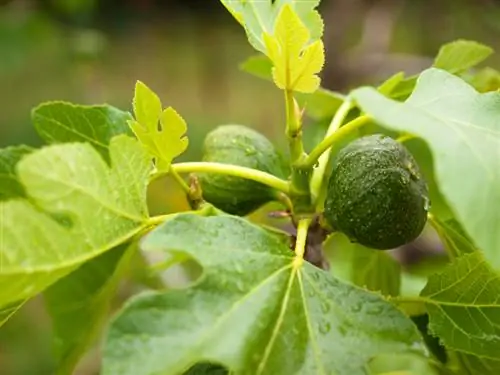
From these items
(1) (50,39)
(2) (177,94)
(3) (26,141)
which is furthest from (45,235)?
(2) (177,94)

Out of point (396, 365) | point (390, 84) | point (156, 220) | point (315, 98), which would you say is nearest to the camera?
point (156, 220)

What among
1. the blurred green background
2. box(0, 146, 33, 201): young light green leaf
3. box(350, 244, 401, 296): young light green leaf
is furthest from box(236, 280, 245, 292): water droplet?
the blurred green background

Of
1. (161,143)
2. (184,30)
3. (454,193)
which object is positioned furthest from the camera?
(184,30)

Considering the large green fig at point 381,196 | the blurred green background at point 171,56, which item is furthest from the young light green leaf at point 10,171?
the blurred green background at point 171,56

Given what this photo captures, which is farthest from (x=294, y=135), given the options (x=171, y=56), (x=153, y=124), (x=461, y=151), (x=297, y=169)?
(x=171, y=56)

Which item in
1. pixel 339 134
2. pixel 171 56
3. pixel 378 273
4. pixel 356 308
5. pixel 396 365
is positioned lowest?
pixel 171 56

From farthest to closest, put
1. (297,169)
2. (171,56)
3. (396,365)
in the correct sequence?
(171,56)
(396,365)
(297,169)

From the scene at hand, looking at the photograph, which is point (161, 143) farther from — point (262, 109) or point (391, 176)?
point (262, 109)

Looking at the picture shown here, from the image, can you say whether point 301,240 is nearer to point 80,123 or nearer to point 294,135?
point 294,135
